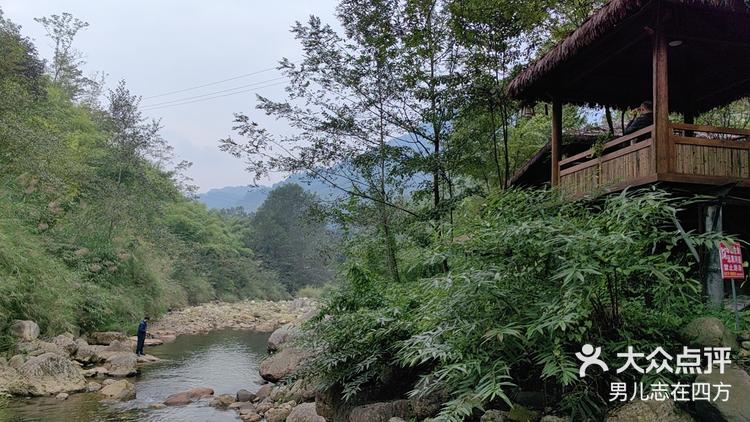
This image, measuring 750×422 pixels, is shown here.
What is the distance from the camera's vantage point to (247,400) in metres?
9.17

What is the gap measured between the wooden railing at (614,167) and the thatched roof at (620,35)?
110 centimetres

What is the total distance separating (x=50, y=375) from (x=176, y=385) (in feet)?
7.32

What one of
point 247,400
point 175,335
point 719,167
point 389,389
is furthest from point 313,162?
point 175,335

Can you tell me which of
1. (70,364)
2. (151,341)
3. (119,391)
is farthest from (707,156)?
(151,341)

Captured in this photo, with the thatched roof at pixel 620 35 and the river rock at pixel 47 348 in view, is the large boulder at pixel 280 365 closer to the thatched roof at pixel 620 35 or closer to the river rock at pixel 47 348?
the river rock at pixel 47 348

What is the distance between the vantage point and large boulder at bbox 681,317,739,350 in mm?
3713

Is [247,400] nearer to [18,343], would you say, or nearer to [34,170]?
[18,343]

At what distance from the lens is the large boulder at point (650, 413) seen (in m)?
3.18

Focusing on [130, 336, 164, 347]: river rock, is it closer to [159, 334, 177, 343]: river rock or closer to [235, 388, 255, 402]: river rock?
[159, 334, 177, 343]: river rock

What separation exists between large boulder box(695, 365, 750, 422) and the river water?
686 centimetres

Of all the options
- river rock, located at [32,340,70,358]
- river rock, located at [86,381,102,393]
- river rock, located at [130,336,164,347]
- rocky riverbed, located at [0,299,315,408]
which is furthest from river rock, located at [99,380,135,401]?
river rock, located at [130,336,164,347]

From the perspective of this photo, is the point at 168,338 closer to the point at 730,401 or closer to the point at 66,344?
the point at 66,344

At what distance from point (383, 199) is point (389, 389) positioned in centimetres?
451

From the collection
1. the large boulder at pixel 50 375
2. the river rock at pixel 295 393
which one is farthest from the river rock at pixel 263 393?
the large boulder at pixel 50 375
